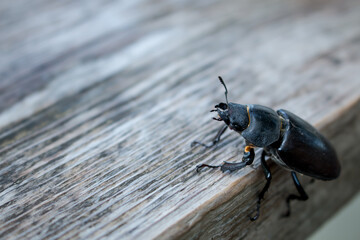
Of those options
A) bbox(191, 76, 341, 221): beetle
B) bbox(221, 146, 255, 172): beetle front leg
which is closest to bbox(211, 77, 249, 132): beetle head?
bbox(191, 76, 341, 221): beetle

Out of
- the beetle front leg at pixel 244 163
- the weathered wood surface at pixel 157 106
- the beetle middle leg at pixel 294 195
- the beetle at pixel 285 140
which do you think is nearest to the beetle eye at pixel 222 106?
the beetle at pixel 285 140

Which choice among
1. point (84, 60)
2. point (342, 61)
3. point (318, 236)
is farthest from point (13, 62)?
point (318, 236)

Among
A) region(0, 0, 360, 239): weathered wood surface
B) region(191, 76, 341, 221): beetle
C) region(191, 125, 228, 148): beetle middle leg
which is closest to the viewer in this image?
region(0, 0, 360, 239): weathered wood surface

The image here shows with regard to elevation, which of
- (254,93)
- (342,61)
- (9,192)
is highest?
(9,192)

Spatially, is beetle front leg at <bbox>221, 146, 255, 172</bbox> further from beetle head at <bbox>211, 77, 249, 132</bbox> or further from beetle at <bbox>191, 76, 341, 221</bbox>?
beetle head at <bbox>211, 77, 249, 132</bbox>

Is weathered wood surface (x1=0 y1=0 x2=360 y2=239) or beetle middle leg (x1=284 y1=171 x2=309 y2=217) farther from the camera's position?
beetle middle leg (x1=284 y1=171 x2=309 y2=217)

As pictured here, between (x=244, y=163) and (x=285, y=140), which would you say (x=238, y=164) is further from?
(x=285, y=140)

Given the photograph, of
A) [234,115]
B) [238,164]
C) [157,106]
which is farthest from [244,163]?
[157,106]

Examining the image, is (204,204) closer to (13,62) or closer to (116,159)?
(116,159)
